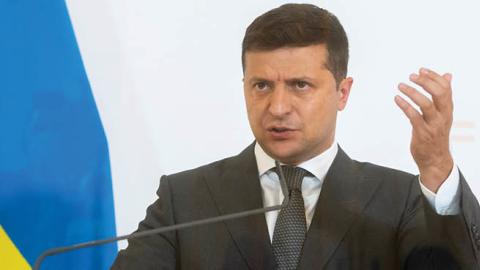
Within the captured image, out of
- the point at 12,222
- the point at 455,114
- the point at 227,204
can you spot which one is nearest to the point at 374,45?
the point at 455,114

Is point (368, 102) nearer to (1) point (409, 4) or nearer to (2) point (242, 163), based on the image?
(1) point (409, 4)

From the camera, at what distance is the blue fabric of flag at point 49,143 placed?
170cm

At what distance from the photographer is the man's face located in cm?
137

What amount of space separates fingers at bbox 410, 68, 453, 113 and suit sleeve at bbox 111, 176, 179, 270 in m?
0.58

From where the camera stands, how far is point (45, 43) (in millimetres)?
1744

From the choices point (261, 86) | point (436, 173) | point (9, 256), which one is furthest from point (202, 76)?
point (436, 173)

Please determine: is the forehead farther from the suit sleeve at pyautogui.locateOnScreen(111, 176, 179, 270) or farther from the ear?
the suit sleeve at pyautogui.locateOnScreen(111, 176, 179, 270)

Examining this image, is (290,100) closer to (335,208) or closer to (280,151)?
(280,151)

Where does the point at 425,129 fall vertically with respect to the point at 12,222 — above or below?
above

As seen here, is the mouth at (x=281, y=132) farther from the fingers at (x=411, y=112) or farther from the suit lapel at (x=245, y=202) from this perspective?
the fingers at (x=411, y=112)

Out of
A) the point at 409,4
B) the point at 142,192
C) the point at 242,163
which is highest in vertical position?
the point at 409,4

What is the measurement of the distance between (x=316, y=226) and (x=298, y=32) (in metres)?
0.37

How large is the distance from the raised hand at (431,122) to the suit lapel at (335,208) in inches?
8.4

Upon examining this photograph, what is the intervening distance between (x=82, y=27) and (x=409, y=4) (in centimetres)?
80
